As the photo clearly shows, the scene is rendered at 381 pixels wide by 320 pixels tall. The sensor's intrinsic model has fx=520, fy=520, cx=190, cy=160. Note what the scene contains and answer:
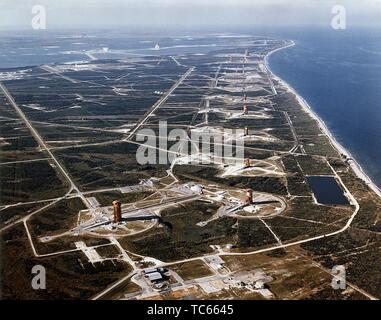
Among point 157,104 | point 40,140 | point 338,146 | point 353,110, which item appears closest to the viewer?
point 338,146

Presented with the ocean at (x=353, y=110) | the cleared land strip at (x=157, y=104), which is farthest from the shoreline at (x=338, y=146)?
the cleared land strip at (x=157, y=104)

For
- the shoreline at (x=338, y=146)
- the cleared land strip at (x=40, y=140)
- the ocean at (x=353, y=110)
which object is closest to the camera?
the cleared land strip at (x=40, y=140)

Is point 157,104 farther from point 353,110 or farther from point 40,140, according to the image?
point 353,110

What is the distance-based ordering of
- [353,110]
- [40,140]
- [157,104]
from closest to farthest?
[40,140] → [353,110] → [157,104]

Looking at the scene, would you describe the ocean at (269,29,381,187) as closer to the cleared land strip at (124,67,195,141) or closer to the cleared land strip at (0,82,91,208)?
the cleared land strip at (124,67,195,141)

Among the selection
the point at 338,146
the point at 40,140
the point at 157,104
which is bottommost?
the point at 338,146

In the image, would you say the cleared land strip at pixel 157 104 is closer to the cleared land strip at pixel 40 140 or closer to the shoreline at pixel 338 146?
the cleared land strip at pixel 40 140

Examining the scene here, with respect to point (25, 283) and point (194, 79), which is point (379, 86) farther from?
point (25, 283)

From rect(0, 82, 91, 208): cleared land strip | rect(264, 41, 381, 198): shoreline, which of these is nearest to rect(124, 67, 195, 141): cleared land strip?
rect(0, 82, 91, 208): cleared land strip

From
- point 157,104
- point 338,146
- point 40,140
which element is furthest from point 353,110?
point 40,140

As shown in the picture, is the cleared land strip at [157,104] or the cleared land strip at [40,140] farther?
the cleared land strip at [157,104]
